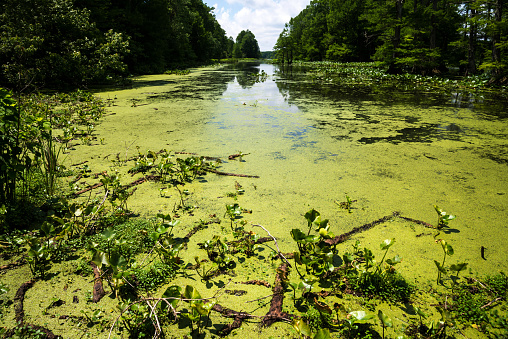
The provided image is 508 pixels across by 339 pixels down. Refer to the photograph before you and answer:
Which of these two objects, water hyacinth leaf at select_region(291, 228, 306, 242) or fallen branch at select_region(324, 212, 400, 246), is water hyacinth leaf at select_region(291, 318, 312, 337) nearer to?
water hyacinth leaf at select_region(291, 228, 306, 242)

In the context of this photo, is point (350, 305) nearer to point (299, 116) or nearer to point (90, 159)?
point (90, 159)

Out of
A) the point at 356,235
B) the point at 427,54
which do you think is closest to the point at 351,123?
the point at 356,235

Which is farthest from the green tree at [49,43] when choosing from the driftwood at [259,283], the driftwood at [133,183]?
the driftwood at [259,283]

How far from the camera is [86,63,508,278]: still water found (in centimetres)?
155

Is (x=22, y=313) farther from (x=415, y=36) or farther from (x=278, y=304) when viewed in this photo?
(x=415, y=36)

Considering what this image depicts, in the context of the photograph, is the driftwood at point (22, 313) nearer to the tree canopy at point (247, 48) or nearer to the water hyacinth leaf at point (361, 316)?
the water hyacinth leaf at point (361, 316)

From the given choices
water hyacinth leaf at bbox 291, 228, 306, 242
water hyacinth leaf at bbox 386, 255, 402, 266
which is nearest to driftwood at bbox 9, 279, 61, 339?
water hyacinth leaf at bbox 291, 228, 306, 242

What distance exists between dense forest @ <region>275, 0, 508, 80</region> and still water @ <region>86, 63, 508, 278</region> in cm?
518

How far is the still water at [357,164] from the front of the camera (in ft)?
5.09

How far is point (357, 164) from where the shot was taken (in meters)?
2.50

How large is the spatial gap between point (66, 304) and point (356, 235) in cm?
142

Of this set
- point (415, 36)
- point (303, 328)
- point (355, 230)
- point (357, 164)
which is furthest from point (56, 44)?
point (415, 36)

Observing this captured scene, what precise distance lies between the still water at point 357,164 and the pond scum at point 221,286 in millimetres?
120

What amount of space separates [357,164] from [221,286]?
183 cm
